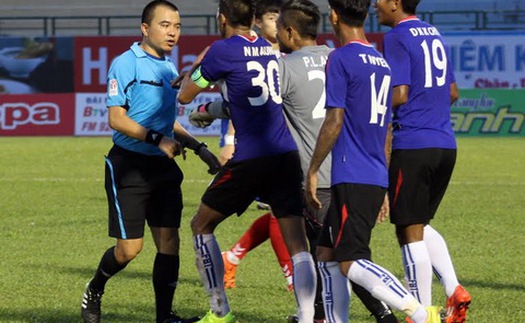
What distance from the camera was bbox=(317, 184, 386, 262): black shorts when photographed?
23.0ft

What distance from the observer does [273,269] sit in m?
11.4

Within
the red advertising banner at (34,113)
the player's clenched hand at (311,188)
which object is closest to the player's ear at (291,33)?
the player's clenched hand at (311,188)

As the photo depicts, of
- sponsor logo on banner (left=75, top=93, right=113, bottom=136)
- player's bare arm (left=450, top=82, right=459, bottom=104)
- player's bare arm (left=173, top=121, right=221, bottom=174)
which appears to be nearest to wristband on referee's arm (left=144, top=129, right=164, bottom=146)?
player's bare arm (left=173, top=121, right=221, bottom=174)

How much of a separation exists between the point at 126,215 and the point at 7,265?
371cm

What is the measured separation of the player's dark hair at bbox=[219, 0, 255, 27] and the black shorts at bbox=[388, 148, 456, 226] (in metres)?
1.22

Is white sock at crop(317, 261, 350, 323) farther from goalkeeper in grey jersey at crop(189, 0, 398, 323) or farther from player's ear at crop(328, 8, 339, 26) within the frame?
player's ear at crop(328, 8, 339, 26)

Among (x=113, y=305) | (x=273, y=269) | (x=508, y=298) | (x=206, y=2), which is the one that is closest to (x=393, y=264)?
(x=273, y=269)

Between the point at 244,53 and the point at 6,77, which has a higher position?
the point at 244,53

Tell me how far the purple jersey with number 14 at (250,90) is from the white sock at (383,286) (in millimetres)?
1128

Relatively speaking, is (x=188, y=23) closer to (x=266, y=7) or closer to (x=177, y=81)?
(x=266, y=7)

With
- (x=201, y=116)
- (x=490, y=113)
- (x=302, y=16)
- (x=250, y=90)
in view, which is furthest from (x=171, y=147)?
(x=490, y=113)

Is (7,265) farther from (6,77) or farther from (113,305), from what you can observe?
(6,77)

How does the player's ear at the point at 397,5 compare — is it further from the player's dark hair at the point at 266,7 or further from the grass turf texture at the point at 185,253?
the grass turf texture at the point at 185,253

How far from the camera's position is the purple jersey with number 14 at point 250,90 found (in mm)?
7734
